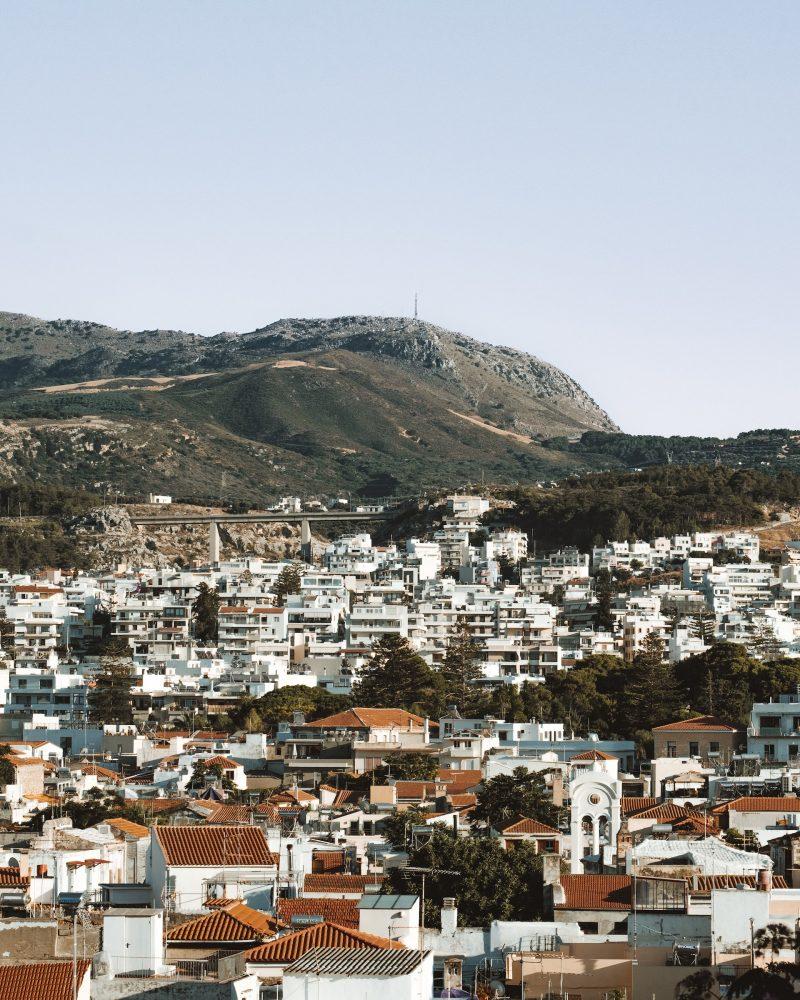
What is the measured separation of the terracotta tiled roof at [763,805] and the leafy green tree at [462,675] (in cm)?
3207

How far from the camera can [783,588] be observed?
361ft

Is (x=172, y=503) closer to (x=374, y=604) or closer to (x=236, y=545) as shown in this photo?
(x=236, y=545)

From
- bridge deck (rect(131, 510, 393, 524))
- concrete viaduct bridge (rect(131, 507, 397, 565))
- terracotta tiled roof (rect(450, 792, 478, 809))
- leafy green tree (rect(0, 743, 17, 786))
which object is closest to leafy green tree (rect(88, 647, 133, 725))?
leafy green tree (rect(0, 743, 17, 786))

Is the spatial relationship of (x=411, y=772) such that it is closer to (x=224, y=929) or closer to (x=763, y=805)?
(x=763, y=805)

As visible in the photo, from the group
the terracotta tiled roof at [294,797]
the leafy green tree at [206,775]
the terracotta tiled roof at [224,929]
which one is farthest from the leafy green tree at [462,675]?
the terracotta tiled roof at [224,929]

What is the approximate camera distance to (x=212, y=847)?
100 ft

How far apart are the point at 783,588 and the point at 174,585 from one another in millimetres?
31498

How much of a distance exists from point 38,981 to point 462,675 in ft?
202

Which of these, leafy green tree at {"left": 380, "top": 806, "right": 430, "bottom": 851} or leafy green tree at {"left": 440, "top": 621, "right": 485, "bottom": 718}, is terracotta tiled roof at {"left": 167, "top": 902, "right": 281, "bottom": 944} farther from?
leafy green tree at {"left": 440, "top": 621, "right": 485, "bottom": 718}

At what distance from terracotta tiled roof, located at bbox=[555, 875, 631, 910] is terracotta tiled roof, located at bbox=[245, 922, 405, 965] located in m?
5.51

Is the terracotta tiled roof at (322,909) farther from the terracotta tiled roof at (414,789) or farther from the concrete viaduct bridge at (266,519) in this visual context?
the concrete viaduct bridge at (266,519)

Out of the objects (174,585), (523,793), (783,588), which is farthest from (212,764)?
(783,588)

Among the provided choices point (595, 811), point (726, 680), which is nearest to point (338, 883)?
point (595, 811)

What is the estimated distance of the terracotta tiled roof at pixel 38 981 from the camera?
1916cm
